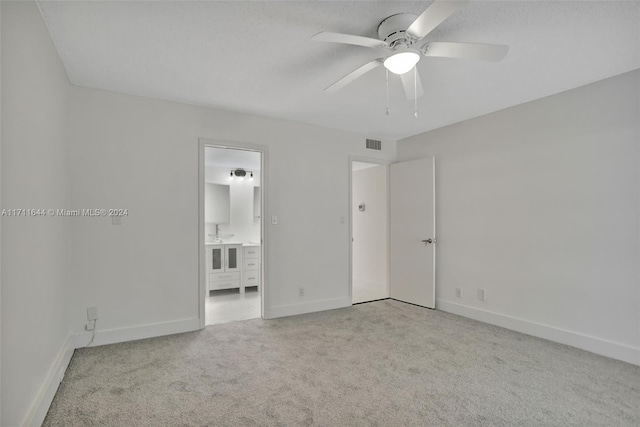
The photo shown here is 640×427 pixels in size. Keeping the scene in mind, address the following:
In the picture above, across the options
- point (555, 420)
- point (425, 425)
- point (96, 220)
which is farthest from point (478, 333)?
point (96, 220)

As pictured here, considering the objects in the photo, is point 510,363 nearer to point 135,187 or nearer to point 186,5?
point 186,5

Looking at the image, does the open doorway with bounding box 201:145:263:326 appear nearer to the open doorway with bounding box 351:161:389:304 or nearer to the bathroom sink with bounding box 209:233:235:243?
the bathroom sink with bounding box 209:233:235:243

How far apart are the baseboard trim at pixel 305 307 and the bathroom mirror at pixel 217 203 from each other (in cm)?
272

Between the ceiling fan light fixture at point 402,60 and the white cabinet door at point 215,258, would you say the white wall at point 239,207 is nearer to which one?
the white cabinet door at point 215,258

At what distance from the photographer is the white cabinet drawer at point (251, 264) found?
5.43 metres

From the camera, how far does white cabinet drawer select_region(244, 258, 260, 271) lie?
5.43 m

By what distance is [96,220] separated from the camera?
9.84 feet

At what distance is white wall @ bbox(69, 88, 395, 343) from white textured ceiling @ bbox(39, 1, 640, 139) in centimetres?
30

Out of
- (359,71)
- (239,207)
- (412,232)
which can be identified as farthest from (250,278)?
(359,71)

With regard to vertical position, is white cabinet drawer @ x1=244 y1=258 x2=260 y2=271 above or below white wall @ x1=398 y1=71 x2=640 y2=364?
below

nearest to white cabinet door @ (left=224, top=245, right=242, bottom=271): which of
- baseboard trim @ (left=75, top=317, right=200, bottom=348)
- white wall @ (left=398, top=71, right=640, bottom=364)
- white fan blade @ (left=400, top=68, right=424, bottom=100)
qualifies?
baseboard trim @ (left=75, top=317, right=200, bottom=348)

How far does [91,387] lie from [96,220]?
148 cm

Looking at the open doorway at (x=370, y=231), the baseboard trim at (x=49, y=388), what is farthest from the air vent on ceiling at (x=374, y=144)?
the baseboard trim at (x=49, y=388)

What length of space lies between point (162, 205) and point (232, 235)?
9.60ft
